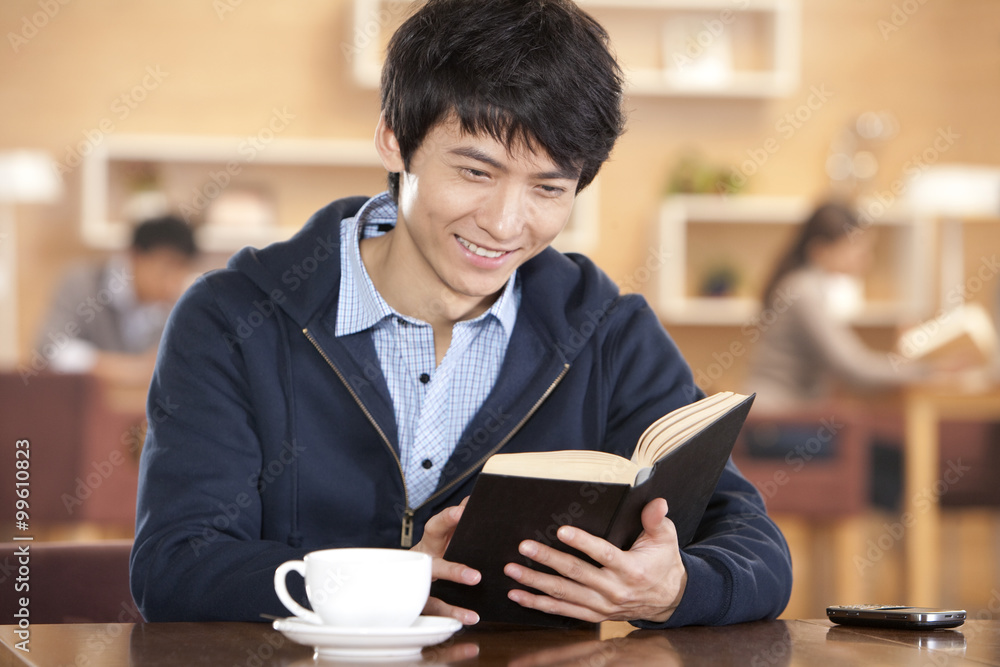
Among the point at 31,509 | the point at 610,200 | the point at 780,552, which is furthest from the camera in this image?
the point at 610,200

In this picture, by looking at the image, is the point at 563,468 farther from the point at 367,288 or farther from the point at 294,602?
the point at 367,288

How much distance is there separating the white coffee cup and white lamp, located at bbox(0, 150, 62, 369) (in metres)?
3.92

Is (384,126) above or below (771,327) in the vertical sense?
above

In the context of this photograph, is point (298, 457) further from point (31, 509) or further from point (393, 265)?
point (31, 509)

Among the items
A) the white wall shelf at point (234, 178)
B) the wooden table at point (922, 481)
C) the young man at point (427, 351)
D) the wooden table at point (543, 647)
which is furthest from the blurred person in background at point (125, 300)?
the wooden table at point (543, 647)

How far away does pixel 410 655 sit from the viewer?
0.74 m

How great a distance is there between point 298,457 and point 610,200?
3582 mm

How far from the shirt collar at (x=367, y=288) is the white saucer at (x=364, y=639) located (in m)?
0.55

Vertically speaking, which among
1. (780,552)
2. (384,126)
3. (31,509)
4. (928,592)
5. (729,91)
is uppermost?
(729,91)

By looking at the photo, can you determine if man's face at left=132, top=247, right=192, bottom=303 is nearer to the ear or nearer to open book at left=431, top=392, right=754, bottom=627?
the ear

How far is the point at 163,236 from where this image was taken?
13.0 ft

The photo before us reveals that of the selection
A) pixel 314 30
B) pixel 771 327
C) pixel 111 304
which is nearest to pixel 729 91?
pixel 771 327

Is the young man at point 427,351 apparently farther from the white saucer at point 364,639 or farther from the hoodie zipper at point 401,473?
the white saucer at point 364,639

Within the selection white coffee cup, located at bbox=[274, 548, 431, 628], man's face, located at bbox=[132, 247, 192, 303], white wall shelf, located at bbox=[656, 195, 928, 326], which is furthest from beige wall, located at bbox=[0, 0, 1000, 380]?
white coffee cup, located at bbox=[274, 548, 431, 628]
